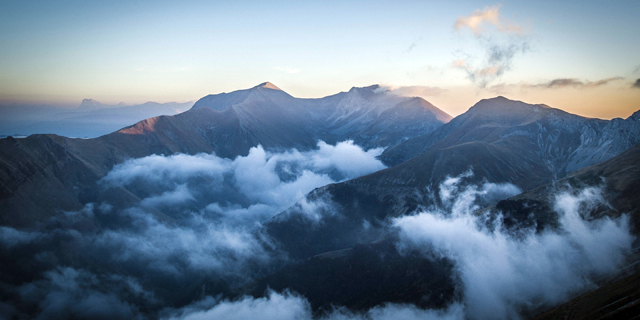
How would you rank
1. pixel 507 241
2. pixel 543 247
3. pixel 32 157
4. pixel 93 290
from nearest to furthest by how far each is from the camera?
pixel 543 247
pixel 507 241
pixel 93 290
pixel 32 157

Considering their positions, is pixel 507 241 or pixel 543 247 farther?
pixel 507 241

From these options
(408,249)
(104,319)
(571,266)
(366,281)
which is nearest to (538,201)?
(571,266)

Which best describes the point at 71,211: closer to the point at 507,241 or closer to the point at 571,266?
the point at 507,241

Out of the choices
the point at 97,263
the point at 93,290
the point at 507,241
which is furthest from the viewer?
the point at 97,263

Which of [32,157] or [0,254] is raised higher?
[32,157]

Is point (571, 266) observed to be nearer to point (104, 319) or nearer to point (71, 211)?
point (104, 319)

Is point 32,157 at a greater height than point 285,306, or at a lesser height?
greater

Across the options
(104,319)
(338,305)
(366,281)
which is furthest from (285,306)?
(104,319)

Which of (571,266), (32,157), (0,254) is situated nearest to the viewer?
(571,266)

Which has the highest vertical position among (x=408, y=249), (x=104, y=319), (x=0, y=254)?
(x=0, y=254)
